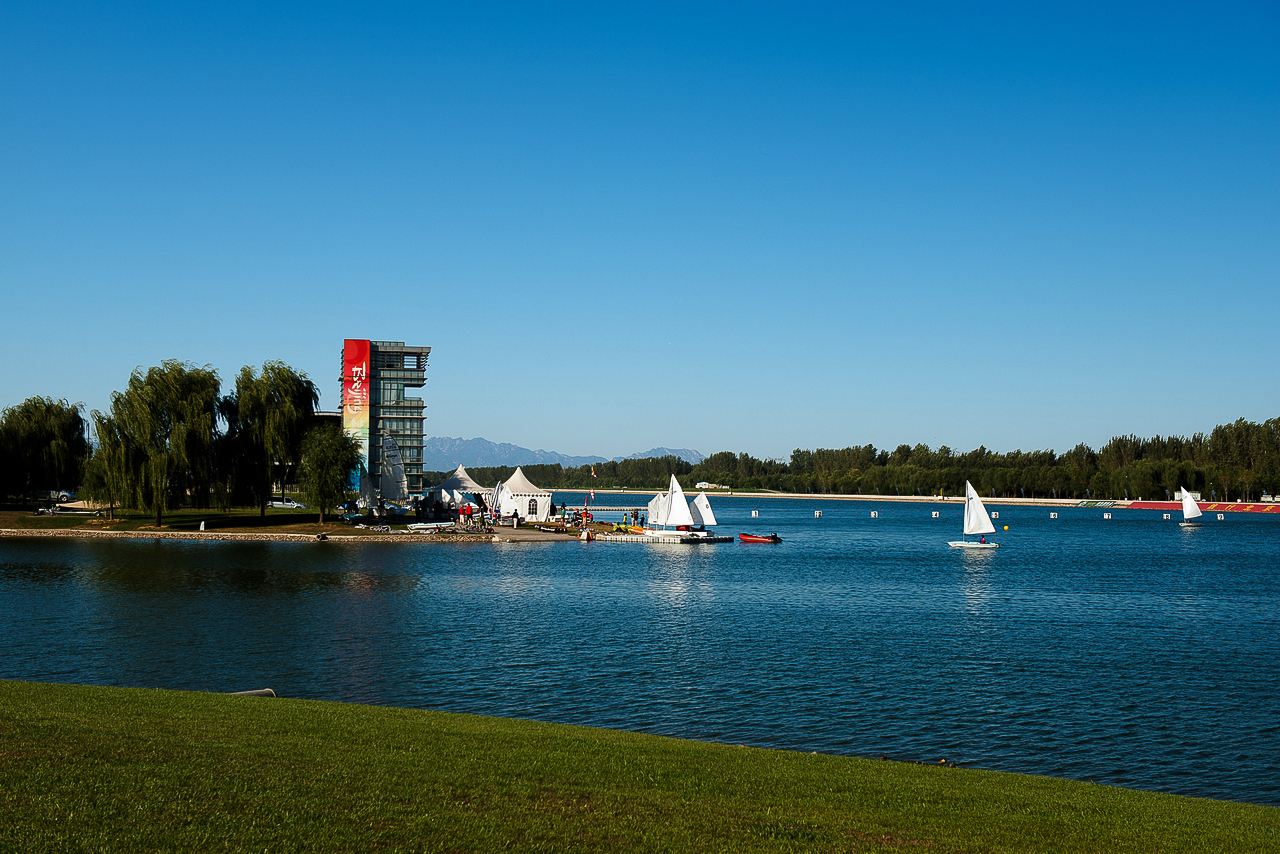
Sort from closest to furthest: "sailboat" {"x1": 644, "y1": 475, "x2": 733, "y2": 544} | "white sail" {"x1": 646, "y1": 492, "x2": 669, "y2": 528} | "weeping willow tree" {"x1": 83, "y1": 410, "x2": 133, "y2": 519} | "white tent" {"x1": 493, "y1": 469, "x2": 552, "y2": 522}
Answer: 1. "weeping willow tree" {"x1": 83, "y1": 410, "x2": 133, "y2": 519}
2. "sailboat" {"x1": 644, "y1": 475, "x2": 733, "y2": 544}
3. "white sail" {"x1": 646, "y1": 492, "x2": 669, "y2": 528}
4. "white tent" {"x1": 493, "y1": 469, "x2": 552, "y2": 522}

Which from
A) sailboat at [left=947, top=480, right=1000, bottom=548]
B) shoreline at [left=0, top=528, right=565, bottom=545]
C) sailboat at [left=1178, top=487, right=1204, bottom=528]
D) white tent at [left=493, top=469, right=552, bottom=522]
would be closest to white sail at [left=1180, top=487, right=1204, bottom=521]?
sailboat at [left=1178, top=487, right=1204, bottom=528]

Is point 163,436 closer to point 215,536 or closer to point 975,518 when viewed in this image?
point 215,536

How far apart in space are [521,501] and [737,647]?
75463 millimetres

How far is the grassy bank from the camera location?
416 inches

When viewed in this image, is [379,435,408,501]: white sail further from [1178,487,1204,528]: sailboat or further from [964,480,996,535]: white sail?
[1178,487,1204,528]: sailboat

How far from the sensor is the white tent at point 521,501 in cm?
10925

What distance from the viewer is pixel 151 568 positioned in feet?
192

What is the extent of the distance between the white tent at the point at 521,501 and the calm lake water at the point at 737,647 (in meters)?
38.8

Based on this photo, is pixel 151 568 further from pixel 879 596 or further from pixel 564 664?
pixel 879 596

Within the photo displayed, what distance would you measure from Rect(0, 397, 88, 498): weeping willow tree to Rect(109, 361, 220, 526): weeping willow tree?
15896 millimetres

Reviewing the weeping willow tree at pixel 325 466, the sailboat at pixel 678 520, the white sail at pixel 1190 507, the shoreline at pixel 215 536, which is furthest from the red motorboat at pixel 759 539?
the white sail at pixel 1190 507

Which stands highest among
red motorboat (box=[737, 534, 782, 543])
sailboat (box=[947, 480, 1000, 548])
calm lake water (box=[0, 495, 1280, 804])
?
sailboat (box=[947, 480, 1000, 548])

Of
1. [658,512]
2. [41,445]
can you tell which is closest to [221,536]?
[41,445]

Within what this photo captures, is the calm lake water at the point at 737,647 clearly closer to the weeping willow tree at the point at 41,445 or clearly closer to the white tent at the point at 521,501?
the weeping willow tree at the point at 41,445
